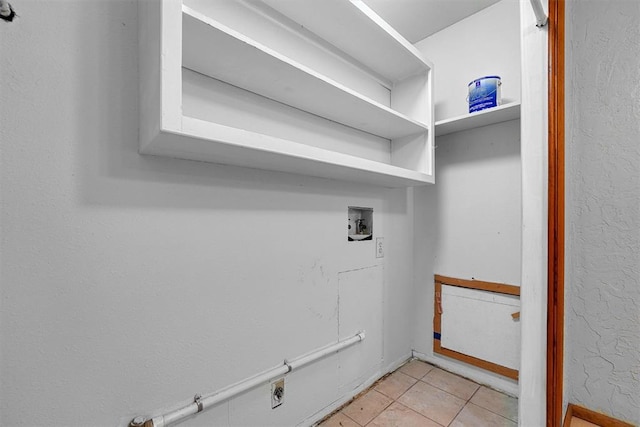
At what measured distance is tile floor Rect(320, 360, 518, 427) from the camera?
55.9 inches

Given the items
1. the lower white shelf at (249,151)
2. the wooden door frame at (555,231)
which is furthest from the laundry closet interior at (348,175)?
the wooden door frame at (555,231)

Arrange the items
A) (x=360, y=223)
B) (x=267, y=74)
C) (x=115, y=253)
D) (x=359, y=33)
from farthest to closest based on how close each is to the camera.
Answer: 1. (x=360, y=223)
2. (x=359, y=33)
3. (x=267, y=74)
4. (x=115, y=253)

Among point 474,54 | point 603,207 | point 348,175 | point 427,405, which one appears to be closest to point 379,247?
point 348,175

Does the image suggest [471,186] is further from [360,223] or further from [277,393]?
[277,393]

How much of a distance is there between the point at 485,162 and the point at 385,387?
1.54 meters

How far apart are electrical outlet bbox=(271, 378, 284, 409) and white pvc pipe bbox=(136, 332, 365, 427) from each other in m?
0.04

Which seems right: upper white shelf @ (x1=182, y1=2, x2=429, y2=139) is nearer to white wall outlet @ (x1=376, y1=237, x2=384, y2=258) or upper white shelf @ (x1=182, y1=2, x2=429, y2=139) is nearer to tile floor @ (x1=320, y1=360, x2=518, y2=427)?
white wall outlet @ (x1=376, y1=237, x2=384, y2=258)

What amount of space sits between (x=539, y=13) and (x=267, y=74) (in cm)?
96

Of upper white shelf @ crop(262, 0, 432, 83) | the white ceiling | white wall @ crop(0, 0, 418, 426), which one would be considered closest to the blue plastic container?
upper white shelf @ crop(262, 0, 432, 83)

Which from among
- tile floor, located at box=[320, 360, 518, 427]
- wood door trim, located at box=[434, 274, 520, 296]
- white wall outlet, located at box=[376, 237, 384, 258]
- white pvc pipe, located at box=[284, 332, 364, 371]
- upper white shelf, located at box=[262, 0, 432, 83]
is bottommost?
tile floor, located at box=[320, 360, 518, 427]

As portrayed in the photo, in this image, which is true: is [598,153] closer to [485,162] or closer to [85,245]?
[485,162]

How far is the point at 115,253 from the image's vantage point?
86 centimetres

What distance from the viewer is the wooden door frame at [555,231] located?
0.93 m

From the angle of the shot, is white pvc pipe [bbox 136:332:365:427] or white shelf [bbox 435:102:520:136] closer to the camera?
white pvc pipe [bbox 136:332:365:427]
